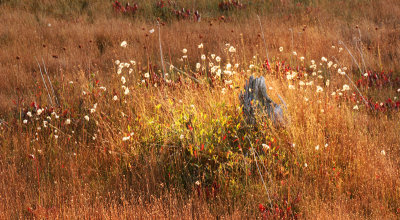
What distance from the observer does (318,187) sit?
3.48 metres

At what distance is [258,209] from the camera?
3203mm

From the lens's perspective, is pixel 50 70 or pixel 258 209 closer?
pixel 258 209

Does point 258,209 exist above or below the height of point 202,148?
below

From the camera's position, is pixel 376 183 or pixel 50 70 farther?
pixel 50 70

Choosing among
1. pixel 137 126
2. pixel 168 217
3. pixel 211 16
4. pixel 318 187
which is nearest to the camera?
pixel 168 217

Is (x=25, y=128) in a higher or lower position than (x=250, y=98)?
lower

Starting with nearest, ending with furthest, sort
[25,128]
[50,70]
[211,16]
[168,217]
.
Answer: [168,217]
[25,128]
[50,70]
[211,16]

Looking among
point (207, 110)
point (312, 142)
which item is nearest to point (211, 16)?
point (207, 110)

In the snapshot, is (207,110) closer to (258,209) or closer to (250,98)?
(250,98)

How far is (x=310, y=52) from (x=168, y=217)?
17.8ft

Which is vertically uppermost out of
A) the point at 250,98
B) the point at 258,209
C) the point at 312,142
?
the point at 250,98

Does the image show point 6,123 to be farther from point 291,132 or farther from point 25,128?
point 291,132

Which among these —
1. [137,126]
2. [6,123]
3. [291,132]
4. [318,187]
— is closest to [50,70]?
[6,123]

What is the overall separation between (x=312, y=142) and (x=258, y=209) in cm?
99
